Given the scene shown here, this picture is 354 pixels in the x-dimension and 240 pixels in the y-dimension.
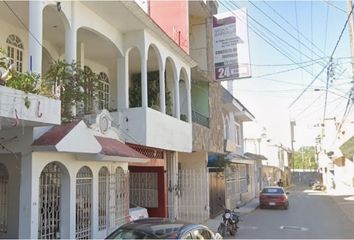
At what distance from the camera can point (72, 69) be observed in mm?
10430

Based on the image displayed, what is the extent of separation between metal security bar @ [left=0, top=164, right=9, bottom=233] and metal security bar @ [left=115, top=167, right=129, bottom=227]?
138 inches

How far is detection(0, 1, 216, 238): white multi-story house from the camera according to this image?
9227 millimetres

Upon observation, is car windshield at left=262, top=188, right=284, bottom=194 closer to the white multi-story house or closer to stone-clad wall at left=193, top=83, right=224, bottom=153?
stone-clad wall at left=193, top=83, right=224, bottom=153

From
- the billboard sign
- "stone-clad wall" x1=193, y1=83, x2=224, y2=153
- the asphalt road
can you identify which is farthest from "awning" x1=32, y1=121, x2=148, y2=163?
the billboard sign

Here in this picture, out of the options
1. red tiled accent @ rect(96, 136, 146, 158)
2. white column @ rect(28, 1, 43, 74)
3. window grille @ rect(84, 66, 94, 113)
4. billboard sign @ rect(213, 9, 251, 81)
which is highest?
billboard sign @ rect(213, 9, 251, 81)

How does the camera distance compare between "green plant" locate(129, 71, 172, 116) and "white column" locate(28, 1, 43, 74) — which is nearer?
"white column" locate(28, 1, 43, 74)

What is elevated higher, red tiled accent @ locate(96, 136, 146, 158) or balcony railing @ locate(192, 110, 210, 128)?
balcony railing @ locate(192, 110, 210, 128)

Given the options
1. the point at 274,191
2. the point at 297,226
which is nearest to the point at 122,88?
the point at 297,226

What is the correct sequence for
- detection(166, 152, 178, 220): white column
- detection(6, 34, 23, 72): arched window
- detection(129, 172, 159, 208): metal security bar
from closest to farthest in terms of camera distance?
detection(6, 34, 23, 72): arched window
detection(129, 172, 159, 208): metal security bar
detection(166, 152, 178, 220): white column

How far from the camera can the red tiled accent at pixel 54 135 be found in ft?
29.7

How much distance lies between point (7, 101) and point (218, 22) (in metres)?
15.5

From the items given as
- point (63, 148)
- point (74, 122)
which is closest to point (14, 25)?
point (74, 122)

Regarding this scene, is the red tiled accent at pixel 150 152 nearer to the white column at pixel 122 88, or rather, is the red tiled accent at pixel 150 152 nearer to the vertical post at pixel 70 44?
the white column at pixel 122 88

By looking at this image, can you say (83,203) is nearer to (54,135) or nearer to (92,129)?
(92,129)
